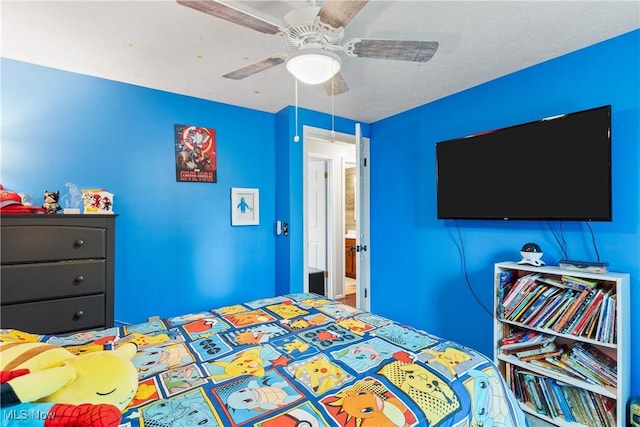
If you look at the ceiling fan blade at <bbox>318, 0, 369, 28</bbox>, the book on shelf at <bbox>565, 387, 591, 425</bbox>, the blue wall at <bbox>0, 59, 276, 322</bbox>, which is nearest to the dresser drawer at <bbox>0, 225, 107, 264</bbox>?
the blue wall at <bbox>0, 59, 276, 322</bbox>

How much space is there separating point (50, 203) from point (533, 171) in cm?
310

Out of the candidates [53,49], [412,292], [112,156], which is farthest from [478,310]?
[53,49]

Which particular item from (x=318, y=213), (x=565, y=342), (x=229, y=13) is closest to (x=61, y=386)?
(x=229, y=13)

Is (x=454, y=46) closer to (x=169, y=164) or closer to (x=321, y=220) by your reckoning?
(x=169, y=164)

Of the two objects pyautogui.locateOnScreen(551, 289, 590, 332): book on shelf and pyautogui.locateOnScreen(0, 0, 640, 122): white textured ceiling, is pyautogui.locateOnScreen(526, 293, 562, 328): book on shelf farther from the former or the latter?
pyautogui.locateOnScreen(0, 0, 640, 122): white textured ceiling

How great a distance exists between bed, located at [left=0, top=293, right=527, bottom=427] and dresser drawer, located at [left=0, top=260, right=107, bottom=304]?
0.56 metres

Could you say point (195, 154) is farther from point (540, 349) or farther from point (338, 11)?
point (540, 349)

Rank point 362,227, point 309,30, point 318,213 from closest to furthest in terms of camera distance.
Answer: point 309,30 < point 362,227 < point 318,213

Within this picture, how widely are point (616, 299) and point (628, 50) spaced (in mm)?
1411

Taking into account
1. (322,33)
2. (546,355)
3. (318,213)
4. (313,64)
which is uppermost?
(322,33)

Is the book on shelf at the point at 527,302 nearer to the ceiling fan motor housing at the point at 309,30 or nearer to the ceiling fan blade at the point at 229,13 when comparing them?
the ceiling fan motor housing at the point at 309,30

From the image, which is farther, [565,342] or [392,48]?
[565,342]

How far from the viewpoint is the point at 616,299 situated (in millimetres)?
1584

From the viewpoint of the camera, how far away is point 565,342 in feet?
6.36
